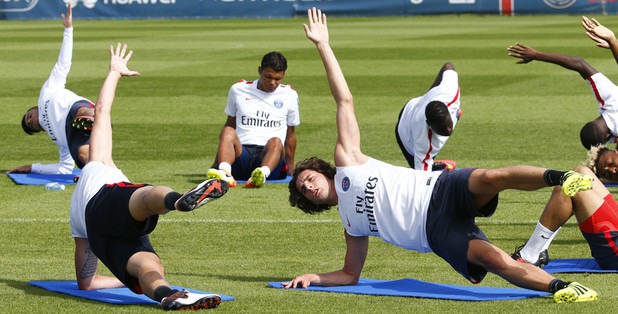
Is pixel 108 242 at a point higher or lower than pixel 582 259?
higher

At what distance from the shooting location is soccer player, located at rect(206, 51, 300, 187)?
13930 millimetres

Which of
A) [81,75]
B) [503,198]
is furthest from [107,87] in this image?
[81,75]

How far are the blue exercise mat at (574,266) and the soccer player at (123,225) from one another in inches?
103

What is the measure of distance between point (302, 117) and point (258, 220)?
8.36 meters

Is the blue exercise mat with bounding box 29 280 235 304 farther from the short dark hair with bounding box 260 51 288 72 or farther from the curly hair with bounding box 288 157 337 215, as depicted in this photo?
the short dark hair with bounding box 260 51 288 72

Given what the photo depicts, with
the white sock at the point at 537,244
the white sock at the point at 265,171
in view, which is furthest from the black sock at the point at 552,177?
the white sock at the point at 265,171

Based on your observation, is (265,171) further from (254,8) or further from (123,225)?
(254,8)

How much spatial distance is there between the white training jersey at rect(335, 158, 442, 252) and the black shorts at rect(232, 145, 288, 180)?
602 centimetres

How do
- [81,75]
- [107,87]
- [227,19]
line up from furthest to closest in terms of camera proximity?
[227,19], [81,75], [107,87]

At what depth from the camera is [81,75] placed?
2553cm

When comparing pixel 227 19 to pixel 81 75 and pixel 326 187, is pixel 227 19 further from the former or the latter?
pixel 326 187

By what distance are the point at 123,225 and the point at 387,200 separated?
5.31ft

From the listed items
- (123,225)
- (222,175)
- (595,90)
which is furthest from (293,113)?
(123,225)

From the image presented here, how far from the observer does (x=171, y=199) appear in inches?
282
